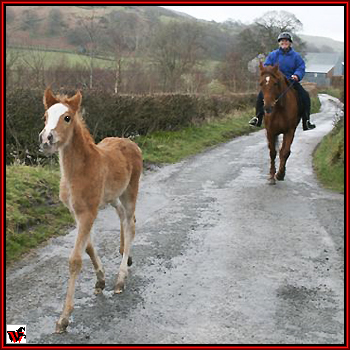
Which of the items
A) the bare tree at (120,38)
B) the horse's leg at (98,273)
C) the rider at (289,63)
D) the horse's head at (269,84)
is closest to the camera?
the horse's leg at (98,273)

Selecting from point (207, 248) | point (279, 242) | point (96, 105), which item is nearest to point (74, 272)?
point (207, 248)

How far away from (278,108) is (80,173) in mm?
7095

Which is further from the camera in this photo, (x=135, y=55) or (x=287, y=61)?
(x=135, y=55)

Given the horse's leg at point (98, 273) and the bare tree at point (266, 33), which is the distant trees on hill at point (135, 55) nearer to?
the bare tree at point (266, 33)

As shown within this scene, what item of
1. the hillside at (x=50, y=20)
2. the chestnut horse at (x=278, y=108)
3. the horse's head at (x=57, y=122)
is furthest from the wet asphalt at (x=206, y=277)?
the hillside at (x=50, y=20)

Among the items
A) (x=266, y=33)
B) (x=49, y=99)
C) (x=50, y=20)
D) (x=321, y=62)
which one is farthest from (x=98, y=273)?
(x=321, y=62)

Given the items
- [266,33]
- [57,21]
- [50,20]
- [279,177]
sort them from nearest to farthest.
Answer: [279,177], [50,20], [57,21], [266,33]

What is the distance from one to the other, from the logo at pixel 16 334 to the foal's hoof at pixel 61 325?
0.29 metres

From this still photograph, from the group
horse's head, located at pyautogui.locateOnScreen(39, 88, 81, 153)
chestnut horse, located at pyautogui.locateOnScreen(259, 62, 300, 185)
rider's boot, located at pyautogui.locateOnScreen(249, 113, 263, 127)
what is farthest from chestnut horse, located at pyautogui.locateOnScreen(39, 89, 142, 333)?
rider's boot, located at pyautogui.locateOnScreen(249, 113, 263, 127)

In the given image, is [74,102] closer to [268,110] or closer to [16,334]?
[16,334]

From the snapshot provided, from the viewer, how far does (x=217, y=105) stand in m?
23.7

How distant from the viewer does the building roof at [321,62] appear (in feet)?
345

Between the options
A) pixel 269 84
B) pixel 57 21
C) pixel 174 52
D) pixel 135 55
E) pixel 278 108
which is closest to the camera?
pixel 269 84

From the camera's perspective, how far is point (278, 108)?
35.1 feet
